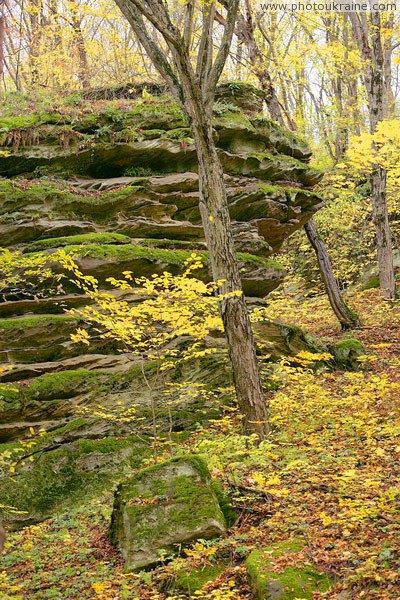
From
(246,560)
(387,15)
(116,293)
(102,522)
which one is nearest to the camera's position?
(246,560)

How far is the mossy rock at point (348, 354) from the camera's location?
38.3 ft

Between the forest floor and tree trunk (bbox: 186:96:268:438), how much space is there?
2.09 feet

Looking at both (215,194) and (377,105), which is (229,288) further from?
(377,105)

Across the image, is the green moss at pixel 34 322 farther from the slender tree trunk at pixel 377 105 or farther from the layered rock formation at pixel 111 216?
the slender tree trunk at pixel 377 105

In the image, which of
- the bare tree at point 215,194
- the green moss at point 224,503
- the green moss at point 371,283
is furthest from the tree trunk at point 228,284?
the green moss at point 371,283

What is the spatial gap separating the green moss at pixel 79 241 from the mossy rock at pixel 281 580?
7305 mm

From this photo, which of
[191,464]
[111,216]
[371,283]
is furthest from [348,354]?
[191,464]

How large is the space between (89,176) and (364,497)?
9.69 metres

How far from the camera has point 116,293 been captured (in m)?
9.97

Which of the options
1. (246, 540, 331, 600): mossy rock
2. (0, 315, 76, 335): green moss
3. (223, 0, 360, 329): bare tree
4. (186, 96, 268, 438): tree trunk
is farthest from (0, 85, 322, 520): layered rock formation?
(246, 540, 331, 600): mossy rock

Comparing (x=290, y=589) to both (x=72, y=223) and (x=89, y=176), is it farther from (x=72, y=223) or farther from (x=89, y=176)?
(x=89, y=176)

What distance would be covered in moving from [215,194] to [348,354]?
6096 millimetres

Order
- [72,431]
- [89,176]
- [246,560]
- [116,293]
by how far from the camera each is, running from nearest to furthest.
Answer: [246,560]
[72,431]
[116,293]
[89,176]

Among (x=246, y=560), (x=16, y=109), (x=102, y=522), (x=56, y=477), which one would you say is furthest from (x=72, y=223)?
(x=246, y=560)
